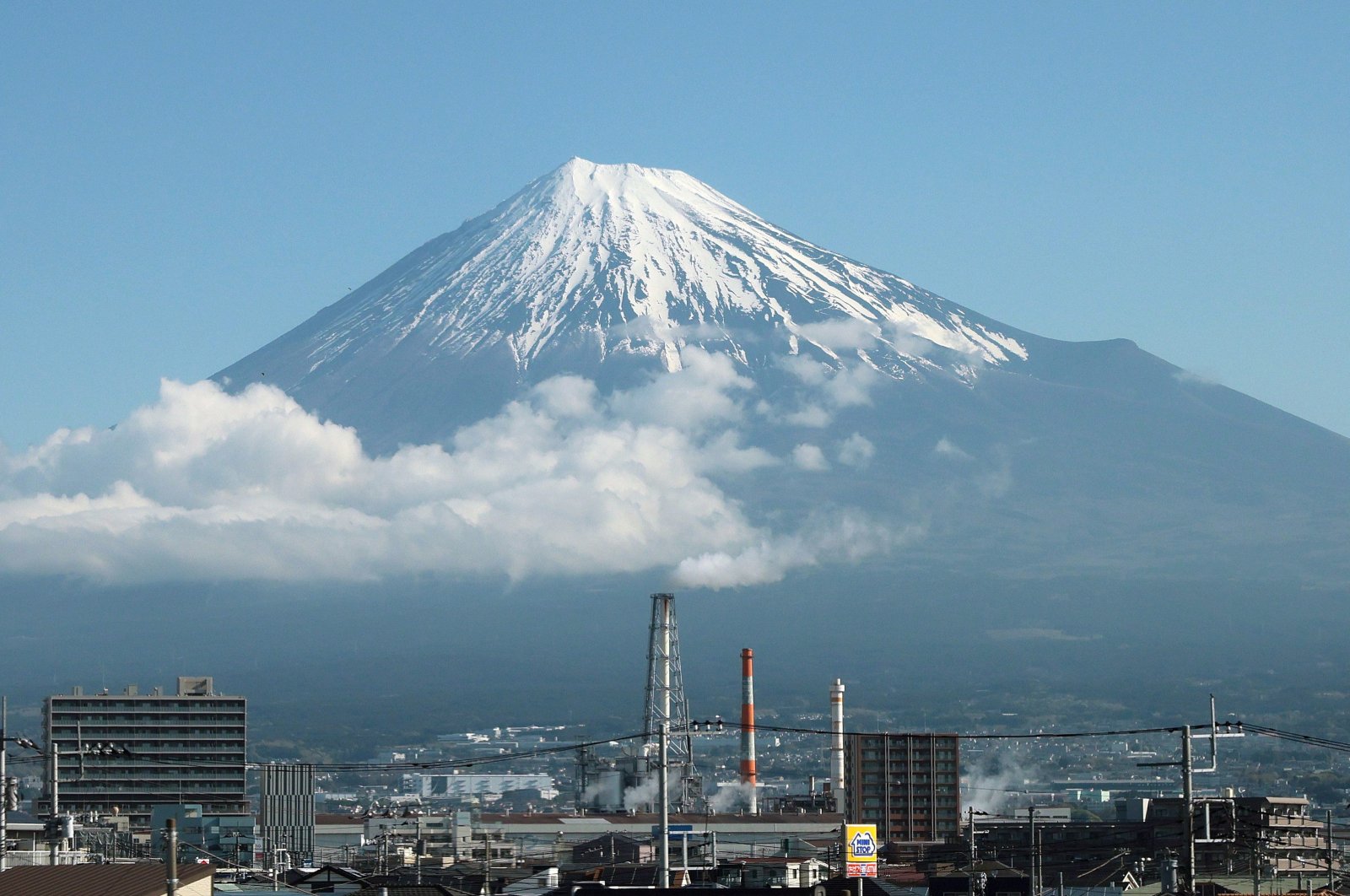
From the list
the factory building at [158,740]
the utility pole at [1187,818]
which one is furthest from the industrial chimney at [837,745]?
the utility pole at [1187,818]

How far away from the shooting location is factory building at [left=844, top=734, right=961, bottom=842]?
135m

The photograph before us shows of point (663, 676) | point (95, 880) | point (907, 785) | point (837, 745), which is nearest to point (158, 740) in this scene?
point (663, 676)

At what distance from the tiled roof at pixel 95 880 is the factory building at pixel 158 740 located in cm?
10405

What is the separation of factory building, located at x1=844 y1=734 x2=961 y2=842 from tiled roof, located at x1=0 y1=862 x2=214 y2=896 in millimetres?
102859

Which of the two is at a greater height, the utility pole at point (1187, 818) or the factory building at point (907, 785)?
the utility pole at point (1187, 818)

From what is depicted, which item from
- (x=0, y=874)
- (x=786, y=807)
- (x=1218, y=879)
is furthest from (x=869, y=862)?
(x=786, y=807)

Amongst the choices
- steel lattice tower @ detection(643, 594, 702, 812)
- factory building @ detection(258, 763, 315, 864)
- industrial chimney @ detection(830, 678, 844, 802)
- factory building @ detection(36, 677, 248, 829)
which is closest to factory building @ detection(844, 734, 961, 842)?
industrial chimney @ detection(830, 678, 844, 802)

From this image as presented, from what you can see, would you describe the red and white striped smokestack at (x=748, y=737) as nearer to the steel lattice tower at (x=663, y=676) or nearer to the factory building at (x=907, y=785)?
the steel lattice tower at (x=663, y=676)

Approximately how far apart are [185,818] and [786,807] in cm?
4616

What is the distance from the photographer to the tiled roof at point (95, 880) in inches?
1251

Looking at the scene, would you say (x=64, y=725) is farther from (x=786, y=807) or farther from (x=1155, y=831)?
(x=1155, y=831)

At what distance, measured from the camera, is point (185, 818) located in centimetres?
9438

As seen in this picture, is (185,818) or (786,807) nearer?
(185,818)

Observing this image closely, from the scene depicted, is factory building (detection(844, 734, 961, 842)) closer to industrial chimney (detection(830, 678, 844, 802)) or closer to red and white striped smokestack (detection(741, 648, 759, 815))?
industrial chimney (detection(830, 678, 844, 802))
